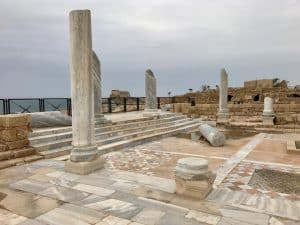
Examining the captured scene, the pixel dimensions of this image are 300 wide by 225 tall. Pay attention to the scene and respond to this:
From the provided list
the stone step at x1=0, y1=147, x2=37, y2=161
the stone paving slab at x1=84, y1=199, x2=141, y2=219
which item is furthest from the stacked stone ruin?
the stone paving slab at x1=84, y1=199, x2=141, y2=219

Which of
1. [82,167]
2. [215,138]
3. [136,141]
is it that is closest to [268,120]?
[215,138]

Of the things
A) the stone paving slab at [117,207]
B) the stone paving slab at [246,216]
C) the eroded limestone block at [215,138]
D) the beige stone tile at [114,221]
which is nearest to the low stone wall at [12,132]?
the stone paving slab at [117,207]

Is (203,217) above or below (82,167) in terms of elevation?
below

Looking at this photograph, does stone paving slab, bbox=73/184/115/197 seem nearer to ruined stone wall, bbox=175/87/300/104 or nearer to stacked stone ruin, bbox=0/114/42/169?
stacked stone ruin, bbox=0/114/42/169

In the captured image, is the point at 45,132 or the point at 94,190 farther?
the point at 45,132

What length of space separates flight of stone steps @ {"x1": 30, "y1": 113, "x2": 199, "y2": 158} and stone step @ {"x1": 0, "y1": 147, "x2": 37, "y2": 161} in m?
0.20

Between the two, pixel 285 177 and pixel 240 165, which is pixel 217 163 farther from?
→ pixel 285 177

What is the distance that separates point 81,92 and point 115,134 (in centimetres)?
424

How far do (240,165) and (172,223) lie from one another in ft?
12.7

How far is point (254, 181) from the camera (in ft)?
17.8

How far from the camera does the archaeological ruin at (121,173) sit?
361 centimetres

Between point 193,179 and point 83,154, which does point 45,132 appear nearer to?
point 83,154

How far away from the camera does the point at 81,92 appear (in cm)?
545

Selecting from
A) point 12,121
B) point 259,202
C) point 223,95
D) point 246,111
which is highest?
point 223,95
